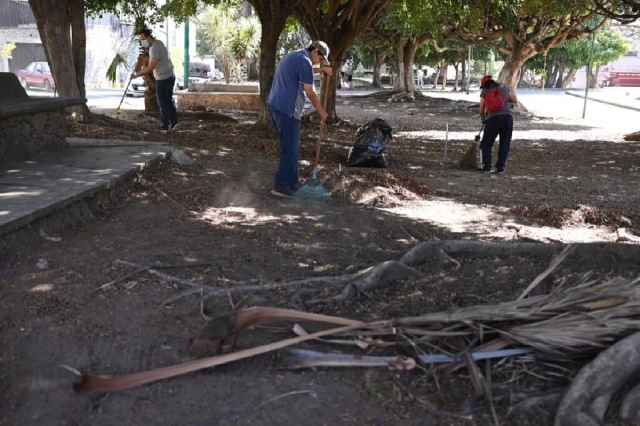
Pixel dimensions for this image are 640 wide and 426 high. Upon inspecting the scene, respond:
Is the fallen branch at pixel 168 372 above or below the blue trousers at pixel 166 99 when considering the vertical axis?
below

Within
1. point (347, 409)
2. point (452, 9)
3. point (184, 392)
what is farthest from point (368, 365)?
point (452, 9)

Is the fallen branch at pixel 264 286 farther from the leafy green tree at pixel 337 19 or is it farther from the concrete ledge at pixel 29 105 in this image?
the leafy green tree at pixel 337 19

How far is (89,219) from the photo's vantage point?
6.32m

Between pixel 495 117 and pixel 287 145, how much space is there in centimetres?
456

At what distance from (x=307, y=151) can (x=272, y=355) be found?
25.1 feet

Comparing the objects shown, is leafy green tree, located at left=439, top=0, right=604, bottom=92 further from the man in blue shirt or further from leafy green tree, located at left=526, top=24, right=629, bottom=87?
leafy green tree, located at left=526, top=24, right=629, bottom=87

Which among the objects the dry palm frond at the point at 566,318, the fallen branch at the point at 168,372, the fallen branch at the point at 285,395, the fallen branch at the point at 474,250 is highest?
the dry palm frond at the point at 566,318

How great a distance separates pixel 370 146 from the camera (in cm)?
1027

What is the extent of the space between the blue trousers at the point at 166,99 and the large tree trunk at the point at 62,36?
1.30 m

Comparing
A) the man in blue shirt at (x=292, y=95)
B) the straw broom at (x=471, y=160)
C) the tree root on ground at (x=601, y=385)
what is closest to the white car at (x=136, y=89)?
the straw broom at (x=471, y=160)

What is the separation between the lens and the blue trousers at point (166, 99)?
12.5 m

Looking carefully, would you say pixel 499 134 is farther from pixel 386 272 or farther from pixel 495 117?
pixel 386 272

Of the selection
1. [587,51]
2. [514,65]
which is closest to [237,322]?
[514,65]

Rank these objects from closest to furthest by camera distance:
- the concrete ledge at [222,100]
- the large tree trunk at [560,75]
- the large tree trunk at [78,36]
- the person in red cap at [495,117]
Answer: the person in red cap at [495,117]
the large tree trunk at [78,36]
the concrete ledge at [222,100]
the large tree trunk at [560,75]
